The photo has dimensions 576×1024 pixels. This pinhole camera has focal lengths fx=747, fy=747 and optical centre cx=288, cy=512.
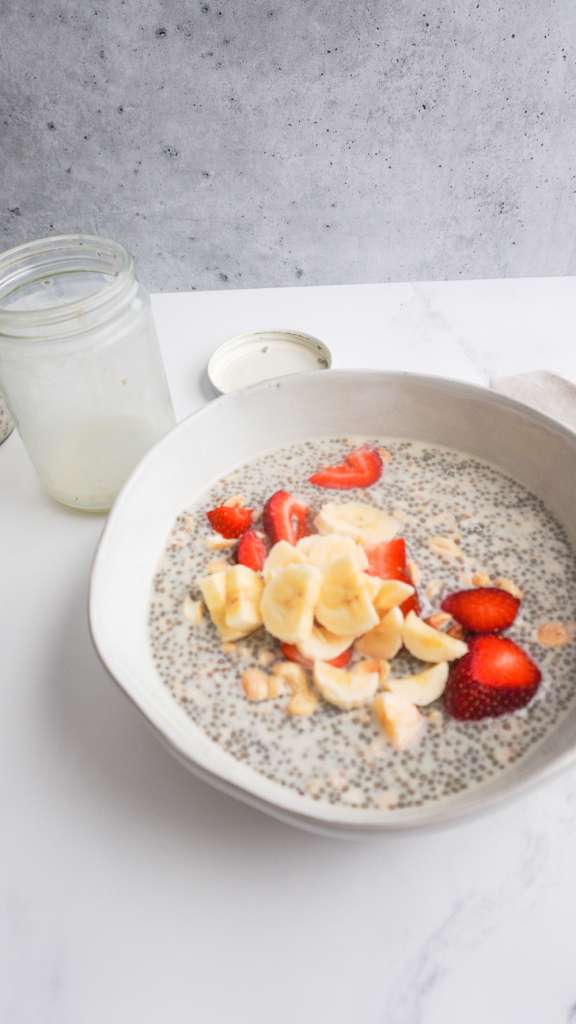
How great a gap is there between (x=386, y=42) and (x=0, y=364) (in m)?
0.75

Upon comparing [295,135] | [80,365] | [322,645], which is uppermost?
[295,135]

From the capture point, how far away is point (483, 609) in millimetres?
716

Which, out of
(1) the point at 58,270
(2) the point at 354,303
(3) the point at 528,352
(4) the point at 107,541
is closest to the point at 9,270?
(1) the point at 58,270

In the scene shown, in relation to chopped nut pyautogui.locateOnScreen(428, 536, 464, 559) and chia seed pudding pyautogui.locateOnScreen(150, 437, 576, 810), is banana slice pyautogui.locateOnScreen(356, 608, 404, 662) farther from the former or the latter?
chopped nut pyautogui.locateOnScreen(428, 536, 464, 559)

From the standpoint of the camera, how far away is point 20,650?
0.79 m

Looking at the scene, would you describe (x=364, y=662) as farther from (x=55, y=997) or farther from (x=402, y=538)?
(x=55, y=997)

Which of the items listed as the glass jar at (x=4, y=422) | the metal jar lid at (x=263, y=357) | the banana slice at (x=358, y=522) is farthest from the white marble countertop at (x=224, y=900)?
the metal jar lid at (x=263, y=357)

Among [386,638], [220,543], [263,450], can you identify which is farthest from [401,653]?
[263,450]

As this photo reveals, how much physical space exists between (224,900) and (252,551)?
1.07 feet

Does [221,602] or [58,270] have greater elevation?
[58,270]

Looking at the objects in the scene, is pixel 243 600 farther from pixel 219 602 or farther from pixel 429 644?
pixel 429 644

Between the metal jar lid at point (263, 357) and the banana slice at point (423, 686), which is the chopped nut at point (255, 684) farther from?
the metal jar lid at point (263, 357)

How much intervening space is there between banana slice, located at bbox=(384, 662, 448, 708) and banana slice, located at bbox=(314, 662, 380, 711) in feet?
0.05

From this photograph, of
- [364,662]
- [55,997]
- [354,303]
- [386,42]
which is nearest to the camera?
[55,997]
